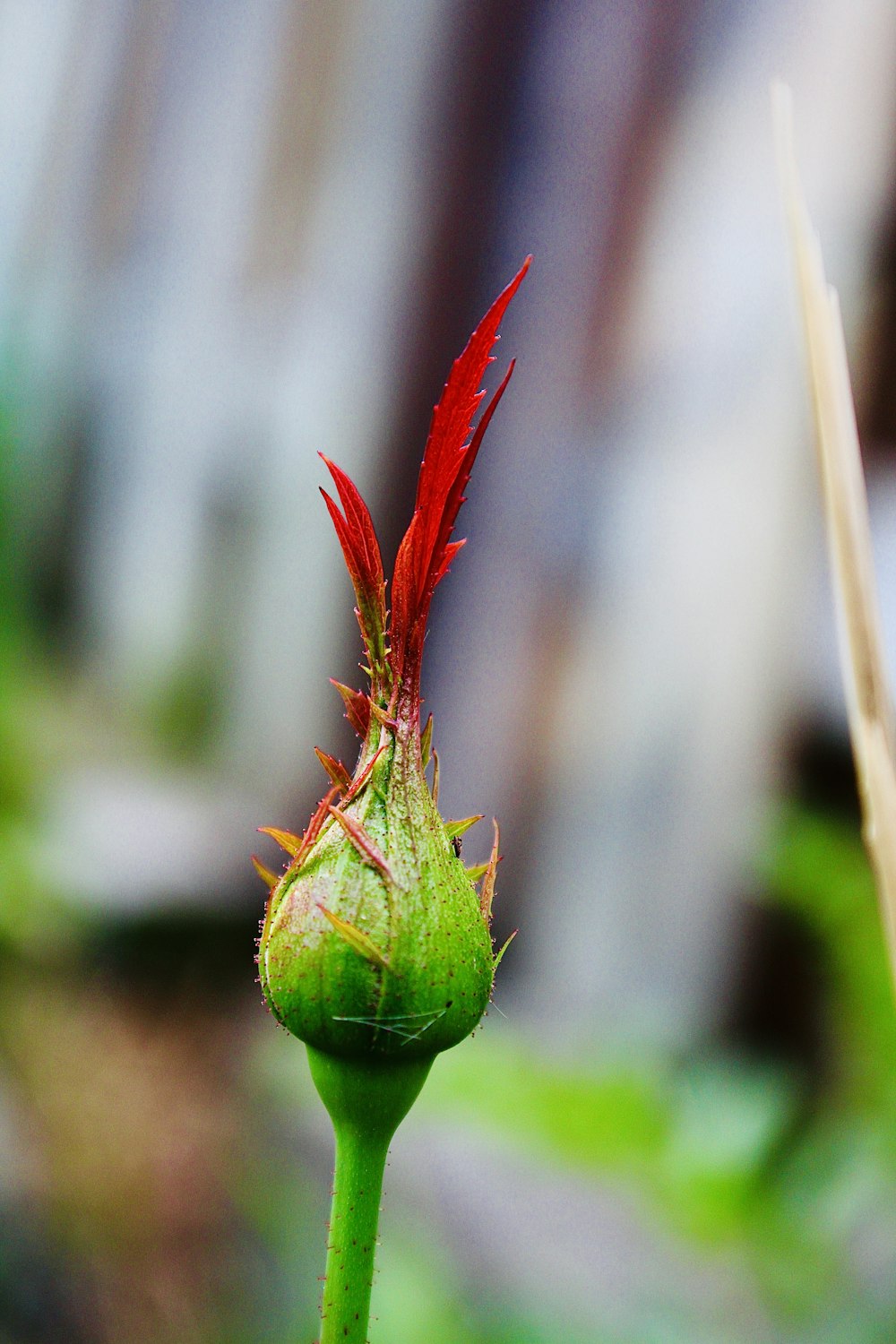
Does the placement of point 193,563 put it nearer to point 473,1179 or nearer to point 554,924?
point 554,924

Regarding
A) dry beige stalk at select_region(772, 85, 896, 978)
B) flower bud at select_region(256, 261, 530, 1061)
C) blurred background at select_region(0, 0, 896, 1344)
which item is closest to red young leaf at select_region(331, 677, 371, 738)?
flower bud at select_region(256, 261, 530, 1061)

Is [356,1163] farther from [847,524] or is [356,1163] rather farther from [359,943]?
[847,524]

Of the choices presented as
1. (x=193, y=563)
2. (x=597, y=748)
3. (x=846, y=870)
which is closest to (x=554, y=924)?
(x=597, y=748)

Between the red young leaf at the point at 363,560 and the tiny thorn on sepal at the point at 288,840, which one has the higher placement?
the red young leaf at the point at 363,560

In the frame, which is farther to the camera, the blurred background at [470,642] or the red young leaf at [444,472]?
the blurred background at [470,642]

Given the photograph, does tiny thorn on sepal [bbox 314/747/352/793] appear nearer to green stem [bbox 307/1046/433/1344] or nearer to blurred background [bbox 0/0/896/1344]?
green stem [bbox 307/1046/433/1344]

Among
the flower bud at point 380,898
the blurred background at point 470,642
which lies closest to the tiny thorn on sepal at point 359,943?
the flower bud at point 380,898

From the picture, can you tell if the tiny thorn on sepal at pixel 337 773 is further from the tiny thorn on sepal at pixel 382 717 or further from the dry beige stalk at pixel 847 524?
the dry beige stalk at pixel 847 524

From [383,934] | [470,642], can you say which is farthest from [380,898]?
[470,642]
